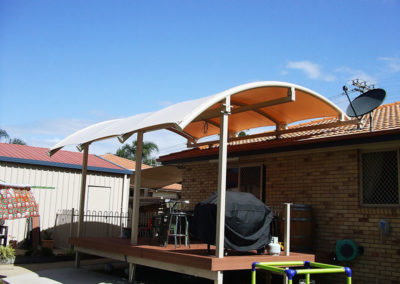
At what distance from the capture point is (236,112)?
10.4m

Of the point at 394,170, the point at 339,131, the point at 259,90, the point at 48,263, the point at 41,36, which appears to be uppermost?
the point at 41,36

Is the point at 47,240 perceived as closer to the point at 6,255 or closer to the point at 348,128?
the point at 6,255

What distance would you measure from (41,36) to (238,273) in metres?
7.84

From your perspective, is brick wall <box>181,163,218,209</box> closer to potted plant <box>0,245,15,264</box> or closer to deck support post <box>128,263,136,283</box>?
deck support post <box>128,263,136,283</box>

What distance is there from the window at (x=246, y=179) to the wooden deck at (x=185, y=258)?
10.3 ft

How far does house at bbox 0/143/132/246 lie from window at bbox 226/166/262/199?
647cm

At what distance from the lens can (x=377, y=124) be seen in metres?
9.89

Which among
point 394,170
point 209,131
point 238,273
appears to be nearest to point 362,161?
point 394,170

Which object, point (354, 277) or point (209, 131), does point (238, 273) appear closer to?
point (354, 277)

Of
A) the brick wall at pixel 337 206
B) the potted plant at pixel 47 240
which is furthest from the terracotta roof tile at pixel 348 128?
the potted plant at pixel 47 240

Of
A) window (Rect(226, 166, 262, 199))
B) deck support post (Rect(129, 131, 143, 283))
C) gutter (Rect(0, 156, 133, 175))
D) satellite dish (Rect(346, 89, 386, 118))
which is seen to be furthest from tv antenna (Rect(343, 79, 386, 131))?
gutter (Rect(0, 156, 133, 175))

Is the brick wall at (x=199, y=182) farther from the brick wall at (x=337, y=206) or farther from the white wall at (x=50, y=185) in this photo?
the white wall at (x=50, y=185)

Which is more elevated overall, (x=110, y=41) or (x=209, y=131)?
(x=110, y=41)

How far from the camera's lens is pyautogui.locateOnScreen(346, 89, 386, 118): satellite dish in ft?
31.7
